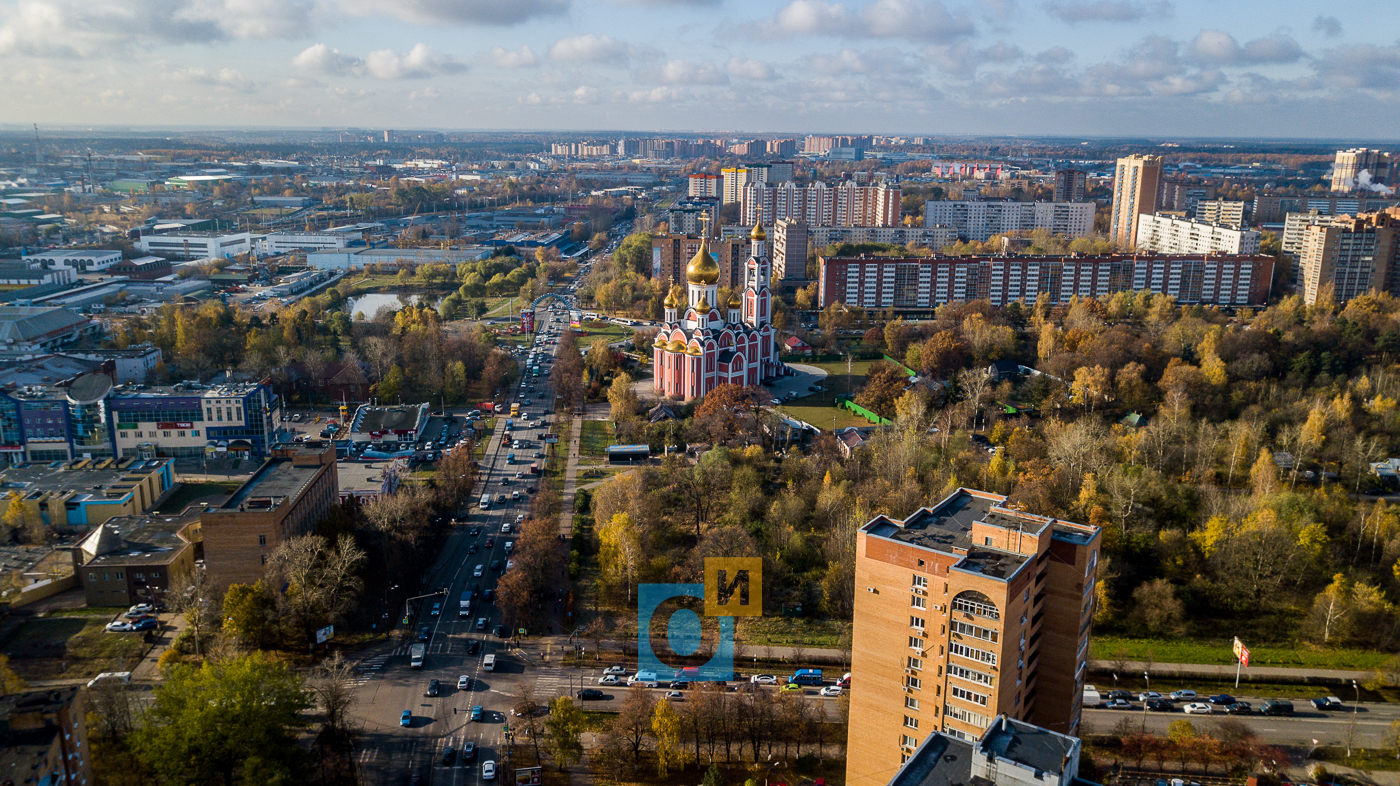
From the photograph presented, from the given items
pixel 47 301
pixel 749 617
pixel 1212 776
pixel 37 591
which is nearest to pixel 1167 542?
pixel 1212 776

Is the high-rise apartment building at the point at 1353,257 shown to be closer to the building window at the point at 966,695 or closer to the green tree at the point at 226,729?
the building window at the point at 966,695

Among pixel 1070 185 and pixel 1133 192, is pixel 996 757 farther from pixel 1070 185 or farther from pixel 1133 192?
pixel 1070 185

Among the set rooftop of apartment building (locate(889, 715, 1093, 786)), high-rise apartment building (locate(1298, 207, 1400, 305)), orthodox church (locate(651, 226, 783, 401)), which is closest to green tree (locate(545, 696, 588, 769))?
rooftop of apartment building (locate(889, 715, 1093, 786))

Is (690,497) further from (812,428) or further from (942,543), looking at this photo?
(942,543)

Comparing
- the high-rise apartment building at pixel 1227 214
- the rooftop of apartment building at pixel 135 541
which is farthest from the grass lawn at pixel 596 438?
the high-rise apartment building at pixel 1227 214

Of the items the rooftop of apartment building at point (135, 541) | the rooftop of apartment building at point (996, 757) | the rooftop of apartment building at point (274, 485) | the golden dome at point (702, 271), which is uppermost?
the golden dome at point (702, 271)

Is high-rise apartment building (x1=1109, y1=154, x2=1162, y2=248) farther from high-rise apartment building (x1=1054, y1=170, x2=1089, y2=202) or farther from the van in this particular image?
the van
